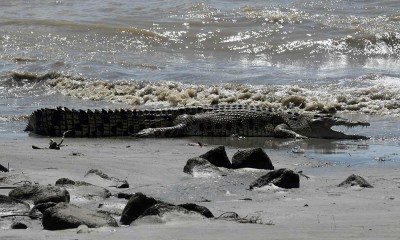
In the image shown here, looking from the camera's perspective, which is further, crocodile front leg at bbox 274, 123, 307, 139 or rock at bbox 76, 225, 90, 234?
crocodile front leg at bbox 274, 123, 307, 139

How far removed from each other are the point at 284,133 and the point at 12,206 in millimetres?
6360

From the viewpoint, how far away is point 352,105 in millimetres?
13250

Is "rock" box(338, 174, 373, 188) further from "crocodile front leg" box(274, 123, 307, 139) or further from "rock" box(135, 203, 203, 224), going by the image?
"crocodile front leg" box(274, 123, 307, 139)

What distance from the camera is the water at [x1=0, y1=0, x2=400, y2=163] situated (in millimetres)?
14250

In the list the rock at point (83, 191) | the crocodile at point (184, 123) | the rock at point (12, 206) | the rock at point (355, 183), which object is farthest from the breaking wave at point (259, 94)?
the rock at point (12, 206)

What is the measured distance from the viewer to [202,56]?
66.2 feet

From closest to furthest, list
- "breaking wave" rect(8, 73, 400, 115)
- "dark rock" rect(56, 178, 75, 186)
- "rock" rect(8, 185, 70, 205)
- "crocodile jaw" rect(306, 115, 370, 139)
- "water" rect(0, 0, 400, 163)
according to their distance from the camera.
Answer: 1. "rock" rect(8, 185, 70, 205)
2. "dark rock" rect(56, 178, 75, 186)
3. "crocodile jaw" rect(306, 115, 370, 139)
4. "breaking wave" rect(8, 73, 400, 115)
5. "water" rect(0, 0, 400, 163)

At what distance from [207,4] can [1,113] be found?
1525 cm

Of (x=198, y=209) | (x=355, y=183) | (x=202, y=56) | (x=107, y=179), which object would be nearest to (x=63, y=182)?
(x=107, y=179)

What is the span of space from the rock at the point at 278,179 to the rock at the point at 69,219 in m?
1.86

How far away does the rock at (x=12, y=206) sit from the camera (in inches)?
200

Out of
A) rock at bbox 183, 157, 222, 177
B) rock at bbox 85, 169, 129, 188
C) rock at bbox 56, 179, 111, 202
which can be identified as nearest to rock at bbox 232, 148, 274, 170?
rock at bbox 183, 157, 222, 177

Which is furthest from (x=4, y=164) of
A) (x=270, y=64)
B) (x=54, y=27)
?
(x=54, y=27)

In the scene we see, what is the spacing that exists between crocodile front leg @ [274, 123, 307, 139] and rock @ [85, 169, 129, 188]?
472cm
